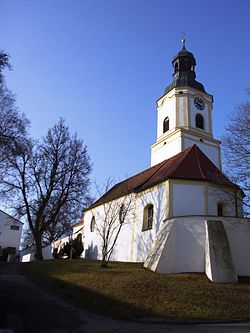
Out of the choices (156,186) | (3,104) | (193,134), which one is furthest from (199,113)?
(3,104)

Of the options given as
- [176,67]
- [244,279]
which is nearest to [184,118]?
[176,67]

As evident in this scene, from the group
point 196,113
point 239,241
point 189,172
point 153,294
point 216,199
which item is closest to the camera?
point 153,294

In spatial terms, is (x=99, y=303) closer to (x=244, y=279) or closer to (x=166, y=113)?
(x=244, y=279)

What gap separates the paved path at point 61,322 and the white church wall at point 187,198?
32.7 feet

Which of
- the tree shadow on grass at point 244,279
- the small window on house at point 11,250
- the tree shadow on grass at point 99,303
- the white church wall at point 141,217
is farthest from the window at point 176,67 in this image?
the small window on house at point 11,250

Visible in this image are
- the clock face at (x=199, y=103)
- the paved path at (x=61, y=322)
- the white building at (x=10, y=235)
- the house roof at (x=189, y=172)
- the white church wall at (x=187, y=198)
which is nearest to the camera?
the paved path at (x=61, y=322)

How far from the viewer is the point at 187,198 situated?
68.8 feet

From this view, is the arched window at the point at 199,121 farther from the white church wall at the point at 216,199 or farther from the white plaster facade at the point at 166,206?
the white church wall at the point at 216,199

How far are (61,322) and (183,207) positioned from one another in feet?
40.6

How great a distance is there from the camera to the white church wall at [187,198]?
2077cm

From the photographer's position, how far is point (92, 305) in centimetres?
1255

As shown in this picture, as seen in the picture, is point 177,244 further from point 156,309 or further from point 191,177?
point 156,309

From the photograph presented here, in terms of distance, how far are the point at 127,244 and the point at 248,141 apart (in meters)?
11.8

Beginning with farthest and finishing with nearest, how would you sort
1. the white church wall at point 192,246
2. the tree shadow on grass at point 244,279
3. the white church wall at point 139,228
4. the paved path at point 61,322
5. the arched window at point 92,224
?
the arched window at point 92,224
the white church wall at point 139,228
the white church wall at point 192,246
the tree shadow on grass at point 244,279
the paved path at point 61,322
